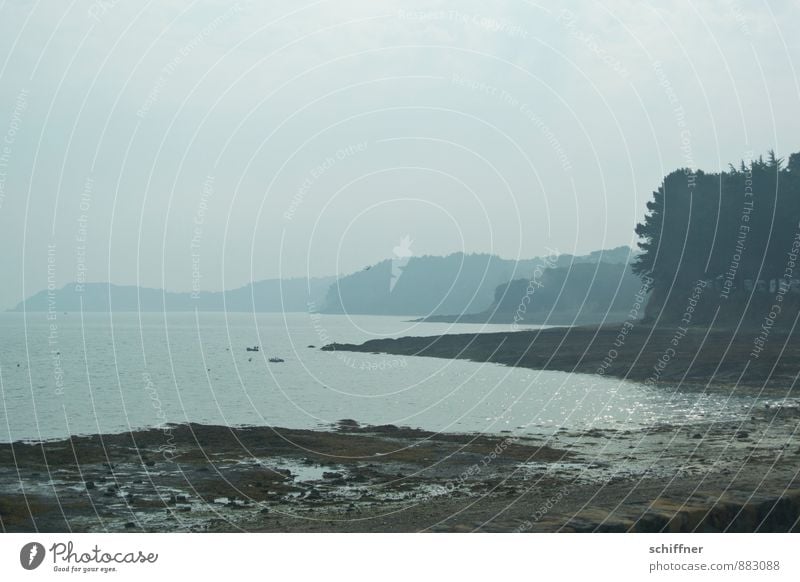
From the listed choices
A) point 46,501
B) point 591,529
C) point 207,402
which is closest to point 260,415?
point 207,402

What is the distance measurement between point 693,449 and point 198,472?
21.9 metres

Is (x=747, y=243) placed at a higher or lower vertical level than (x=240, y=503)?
higher

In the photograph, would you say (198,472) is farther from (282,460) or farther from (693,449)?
(693,449)

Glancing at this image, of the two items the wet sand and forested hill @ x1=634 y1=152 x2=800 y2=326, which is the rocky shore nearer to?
the wet sand

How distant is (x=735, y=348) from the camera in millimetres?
83438

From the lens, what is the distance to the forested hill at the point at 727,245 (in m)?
101

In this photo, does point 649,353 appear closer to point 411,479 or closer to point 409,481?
point 411,479
